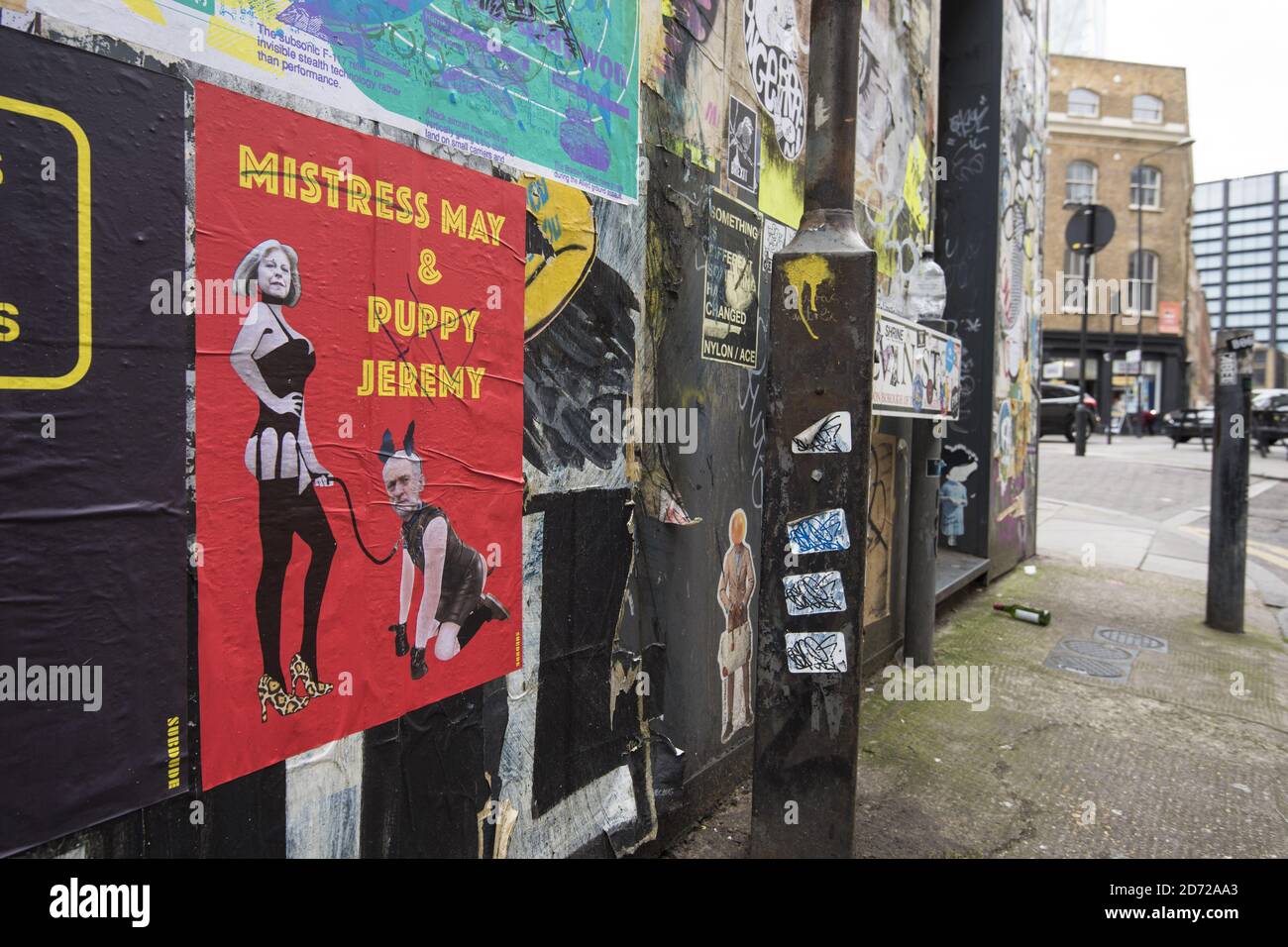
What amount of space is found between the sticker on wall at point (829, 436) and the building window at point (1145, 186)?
3945cm

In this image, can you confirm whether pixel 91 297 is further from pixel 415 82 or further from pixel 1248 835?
pixel 1248 835

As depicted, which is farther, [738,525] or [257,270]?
[738,525]

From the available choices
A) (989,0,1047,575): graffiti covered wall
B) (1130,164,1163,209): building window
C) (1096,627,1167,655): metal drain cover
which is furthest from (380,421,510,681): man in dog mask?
(1130,164,1163,209): building window

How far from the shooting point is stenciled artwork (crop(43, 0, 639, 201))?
1.70 m

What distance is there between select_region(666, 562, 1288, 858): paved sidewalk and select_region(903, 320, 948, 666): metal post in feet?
1.09

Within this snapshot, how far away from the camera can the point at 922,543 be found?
217 inches

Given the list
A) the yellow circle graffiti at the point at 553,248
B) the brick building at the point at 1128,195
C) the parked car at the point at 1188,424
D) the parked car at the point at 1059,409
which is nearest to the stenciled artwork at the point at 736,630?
the yellow circle graffiti at the point at 553,248

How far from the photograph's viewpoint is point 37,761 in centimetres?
150

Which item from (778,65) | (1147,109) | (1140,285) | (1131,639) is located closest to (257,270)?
(778,65)

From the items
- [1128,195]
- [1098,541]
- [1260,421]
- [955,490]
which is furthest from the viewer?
[1128,195]

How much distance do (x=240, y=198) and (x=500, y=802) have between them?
186 cm

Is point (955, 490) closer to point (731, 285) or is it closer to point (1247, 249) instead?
point (731, 285)

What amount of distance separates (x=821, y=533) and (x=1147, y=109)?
136 feet

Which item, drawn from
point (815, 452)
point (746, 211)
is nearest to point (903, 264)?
point (746, 211)
